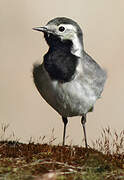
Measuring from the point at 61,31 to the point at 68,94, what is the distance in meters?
0.56

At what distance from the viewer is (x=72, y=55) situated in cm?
386

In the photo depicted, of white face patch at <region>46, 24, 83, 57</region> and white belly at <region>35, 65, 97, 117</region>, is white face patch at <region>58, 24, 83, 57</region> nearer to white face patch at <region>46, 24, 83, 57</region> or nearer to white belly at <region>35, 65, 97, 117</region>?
white face patch at <region>46, 24, 83, 57</region>

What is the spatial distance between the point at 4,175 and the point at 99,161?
675 mm

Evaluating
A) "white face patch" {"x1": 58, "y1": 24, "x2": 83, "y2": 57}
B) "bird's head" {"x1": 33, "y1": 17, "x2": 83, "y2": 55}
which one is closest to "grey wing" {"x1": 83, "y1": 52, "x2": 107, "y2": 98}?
"white face patch" {"x1": 58, "y1": 24, "x2": 83, "y2": 57}

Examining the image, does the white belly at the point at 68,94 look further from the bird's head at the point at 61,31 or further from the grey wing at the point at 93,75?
the bird's head at the point at 61,31

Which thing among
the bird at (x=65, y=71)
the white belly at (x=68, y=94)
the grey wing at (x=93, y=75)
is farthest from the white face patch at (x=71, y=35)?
the white belly at (x=68, y=94)

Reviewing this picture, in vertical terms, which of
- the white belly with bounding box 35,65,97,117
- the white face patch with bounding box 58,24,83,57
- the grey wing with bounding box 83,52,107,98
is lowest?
the white belly with bounding box 35,65,97,117

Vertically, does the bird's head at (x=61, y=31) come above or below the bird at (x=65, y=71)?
above

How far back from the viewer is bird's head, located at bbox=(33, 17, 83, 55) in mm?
3773

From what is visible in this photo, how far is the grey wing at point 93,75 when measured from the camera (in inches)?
153

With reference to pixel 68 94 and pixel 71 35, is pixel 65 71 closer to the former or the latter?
pixel 68 94

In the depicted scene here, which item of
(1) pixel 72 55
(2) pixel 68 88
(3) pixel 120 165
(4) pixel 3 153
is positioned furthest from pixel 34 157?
(1) pixel 72 55

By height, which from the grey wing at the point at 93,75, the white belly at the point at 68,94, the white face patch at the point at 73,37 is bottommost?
the white belly at the point at 68,94

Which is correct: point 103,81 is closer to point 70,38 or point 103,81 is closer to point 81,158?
point 70,38
